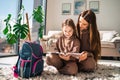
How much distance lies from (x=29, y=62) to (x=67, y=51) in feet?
1.44

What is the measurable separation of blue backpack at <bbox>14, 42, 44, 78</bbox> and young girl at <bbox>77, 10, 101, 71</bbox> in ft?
1.47

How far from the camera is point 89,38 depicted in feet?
6.04

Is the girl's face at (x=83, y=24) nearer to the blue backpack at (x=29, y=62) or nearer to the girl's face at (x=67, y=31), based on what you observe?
the girl's face at (x=67, y=31)

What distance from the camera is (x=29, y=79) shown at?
1.41 metres

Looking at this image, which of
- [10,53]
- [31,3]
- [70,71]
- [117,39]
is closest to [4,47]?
[10,53]

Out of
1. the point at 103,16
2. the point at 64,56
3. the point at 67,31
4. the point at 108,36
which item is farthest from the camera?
the point at 103,16

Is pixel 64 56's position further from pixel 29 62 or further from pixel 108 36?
pixel 108 36

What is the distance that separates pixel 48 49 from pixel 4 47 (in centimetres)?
98

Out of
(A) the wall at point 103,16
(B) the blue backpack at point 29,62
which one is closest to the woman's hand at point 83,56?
(B) the blue backpack at point 29,62

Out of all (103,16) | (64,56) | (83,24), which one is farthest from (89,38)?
(103,16)

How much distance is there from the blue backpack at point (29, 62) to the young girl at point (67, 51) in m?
0.17

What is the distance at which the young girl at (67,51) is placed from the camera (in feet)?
5.40

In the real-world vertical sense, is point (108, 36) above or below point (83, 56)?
above

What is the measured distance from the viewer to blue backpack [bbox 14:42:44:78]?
149cm
